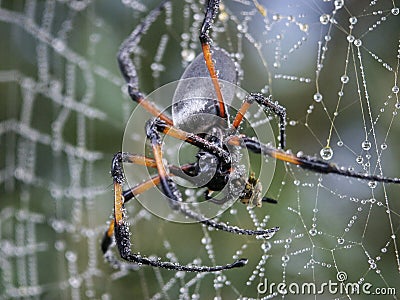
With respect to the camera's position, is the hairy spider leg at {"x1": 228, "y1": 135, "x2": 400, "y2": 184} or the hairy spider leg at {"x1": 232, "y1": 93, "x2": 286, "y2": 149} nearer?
the hairy spider leg at {"x1": 228, "y1": 135, "x2": 400, "y2": 184}

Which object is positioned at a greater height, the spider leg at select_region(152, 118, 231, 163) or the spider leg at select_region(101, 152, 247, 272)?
the spider leg at select_region(152, 118, 231, 163)

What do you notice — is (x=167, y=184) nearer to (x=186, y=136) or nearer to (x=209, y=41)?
(x=186, y=136)

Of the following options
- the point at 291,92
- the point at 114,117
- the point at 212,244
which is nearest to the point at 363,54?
the point at 291,92

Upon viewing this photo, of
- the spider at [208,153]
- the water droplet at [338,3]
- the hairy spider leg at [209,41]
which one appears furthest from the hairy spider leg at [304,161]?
the water droplet at [338,3]

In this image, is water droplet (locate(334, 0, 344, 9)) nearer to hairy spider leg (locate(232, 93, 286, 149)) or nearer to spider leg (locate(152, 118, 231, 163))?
hairy spider leg (locate(232, 93, 286, 149))

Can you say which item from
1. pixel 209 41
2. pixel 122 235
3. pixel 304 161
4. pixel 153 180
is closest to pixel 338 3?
pixel 209 41

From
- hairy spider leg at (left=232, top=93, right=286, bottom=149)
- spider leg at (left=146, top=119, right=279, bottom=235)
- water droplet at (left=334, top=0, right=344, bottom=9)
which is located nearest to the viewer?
spider leg at (left=146, top=119, right=279, bottom=235)

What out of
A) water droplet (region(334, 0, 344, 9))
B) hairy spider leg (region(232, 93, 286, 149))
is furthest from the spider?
water droplet (region(334, 0, 344, 9))

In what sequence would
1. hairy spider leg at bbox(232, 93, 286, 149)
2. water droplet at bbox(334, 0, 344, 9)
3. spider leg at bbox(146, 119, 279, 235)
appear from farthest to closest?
water droplet at bbox(334, 0, 344, 9), hairy spider leg at bbox(232, 93, 286, 149), spider leg at bbox(146, 119, 279, 235)
